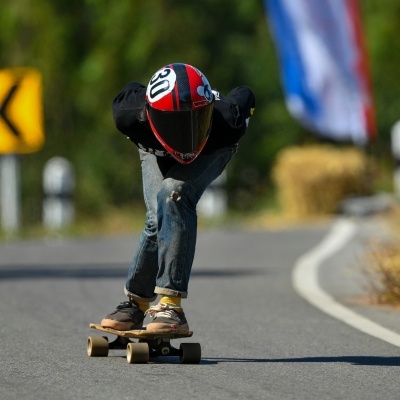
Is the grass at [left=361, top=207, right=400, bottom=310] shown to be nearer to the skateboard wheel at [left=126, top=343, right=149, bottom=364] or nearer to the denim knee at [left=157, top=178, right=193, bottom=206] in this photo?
the denim knee at [left=157, top=178, right=193, bottom=206]

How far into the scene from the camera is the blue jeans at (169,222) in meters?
6.29

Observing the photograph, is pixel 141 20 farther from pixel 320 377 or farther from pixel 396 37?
pixel 320 377

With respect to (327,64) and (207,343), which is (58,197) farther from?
(207,343)

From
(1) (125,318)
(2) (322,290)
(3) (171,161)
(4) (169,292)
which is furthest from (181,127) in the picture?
(2) (322,290)

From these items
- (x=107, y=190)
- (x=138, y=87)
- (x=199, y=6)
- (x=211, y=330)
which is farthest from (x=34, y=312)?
(x=199, y=6)

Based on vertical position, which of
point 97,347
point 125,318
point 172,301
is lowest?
point 97,347

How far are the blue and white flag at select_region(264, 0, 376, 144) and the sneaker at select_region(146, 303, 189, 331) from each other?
46.5 feet

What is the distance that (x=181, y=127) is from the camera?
6.20 m

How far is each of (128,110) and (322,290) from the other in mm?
3902

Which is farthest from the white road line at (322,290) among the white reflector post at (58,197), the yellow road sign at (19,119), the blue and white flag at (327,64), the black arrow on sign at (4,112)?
the white reflector post at (58,197)

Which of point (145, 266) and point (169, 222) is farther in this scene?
point (145, 266)

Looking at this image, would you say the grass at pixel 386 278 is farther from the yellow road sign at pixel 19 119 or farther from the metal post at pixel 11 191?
the metal post at pixel 11 191

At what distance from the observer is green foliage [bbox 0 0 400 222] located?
27734 millimetres

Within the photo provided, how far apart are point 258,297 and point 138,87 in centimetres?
338
